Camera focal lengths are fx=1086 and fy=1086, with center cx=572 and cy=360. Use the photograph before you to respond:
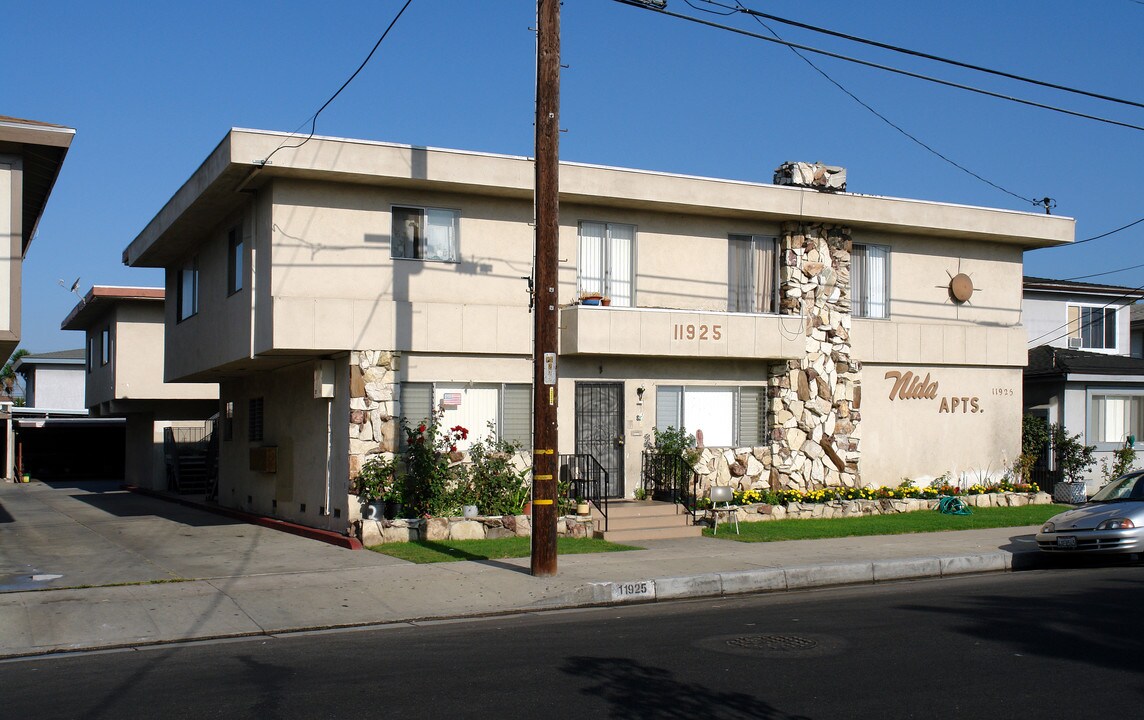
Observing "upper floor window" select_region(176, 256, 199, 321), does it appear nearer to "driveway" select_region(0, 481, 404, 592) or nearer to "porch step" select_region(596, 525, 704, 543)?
"driveway" select_region(0, 481, 404, 592)

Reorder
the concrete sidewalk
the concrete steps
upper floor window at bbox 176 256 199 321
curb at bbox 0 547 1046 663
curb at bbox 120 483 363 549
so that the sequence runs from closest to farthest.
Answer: the concrete sidewalk < curb at bbox 0 547 1046 663 < curb at bbox 120 483 363 549 < the concrete steps < upper floor window at bbox 176 256 199 321

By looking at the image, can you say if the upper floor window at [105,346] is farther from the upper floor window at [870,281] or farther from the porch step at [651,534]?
the upper floor window at [870,281]

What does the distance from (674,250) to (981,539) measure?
7.41m

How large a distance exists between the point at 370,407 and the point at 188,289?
850 centimetres

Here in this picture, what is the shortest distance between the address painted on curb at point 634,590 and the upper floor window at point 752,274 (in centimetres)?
860

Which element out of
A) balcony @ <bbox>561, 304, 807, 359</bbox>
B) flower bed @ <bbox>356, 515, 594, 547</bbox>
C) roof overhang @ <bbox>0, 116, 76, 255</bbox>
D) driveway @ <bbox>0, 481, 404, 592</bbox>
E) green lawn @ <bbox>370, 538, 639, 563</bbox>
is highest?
roof overhang @ <bbox>0, 116, 76, 255</bbox>

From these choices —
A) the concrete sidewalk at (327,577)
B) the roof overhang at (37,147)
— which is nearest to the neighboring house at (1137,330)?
the concrete sidewalk at (327,577)

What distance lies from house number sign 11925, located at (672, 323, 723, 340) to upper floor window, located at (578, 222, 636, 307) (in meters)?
1.13

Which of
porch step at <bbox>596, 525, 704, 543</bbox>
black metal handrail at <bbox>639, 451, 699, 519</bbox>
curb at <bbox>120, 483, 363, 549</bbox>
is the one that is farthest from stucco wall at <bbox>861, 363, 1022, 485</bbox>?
curb at <bbox>120, 483, 363, 549</bbox>

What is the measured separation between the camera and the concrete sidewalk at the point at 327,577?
1149cm

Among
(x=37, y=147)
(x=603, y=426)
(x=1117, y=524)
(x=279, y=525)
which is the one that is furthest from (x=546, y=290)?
(x=279, y=525)

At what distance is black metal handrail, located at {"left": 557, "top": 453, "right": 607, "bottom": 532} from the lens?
61.4ft

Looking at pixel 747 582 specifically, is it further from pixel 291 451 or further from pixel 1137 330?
pixel 1137 330

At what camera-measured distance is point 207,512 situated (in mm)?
24969
